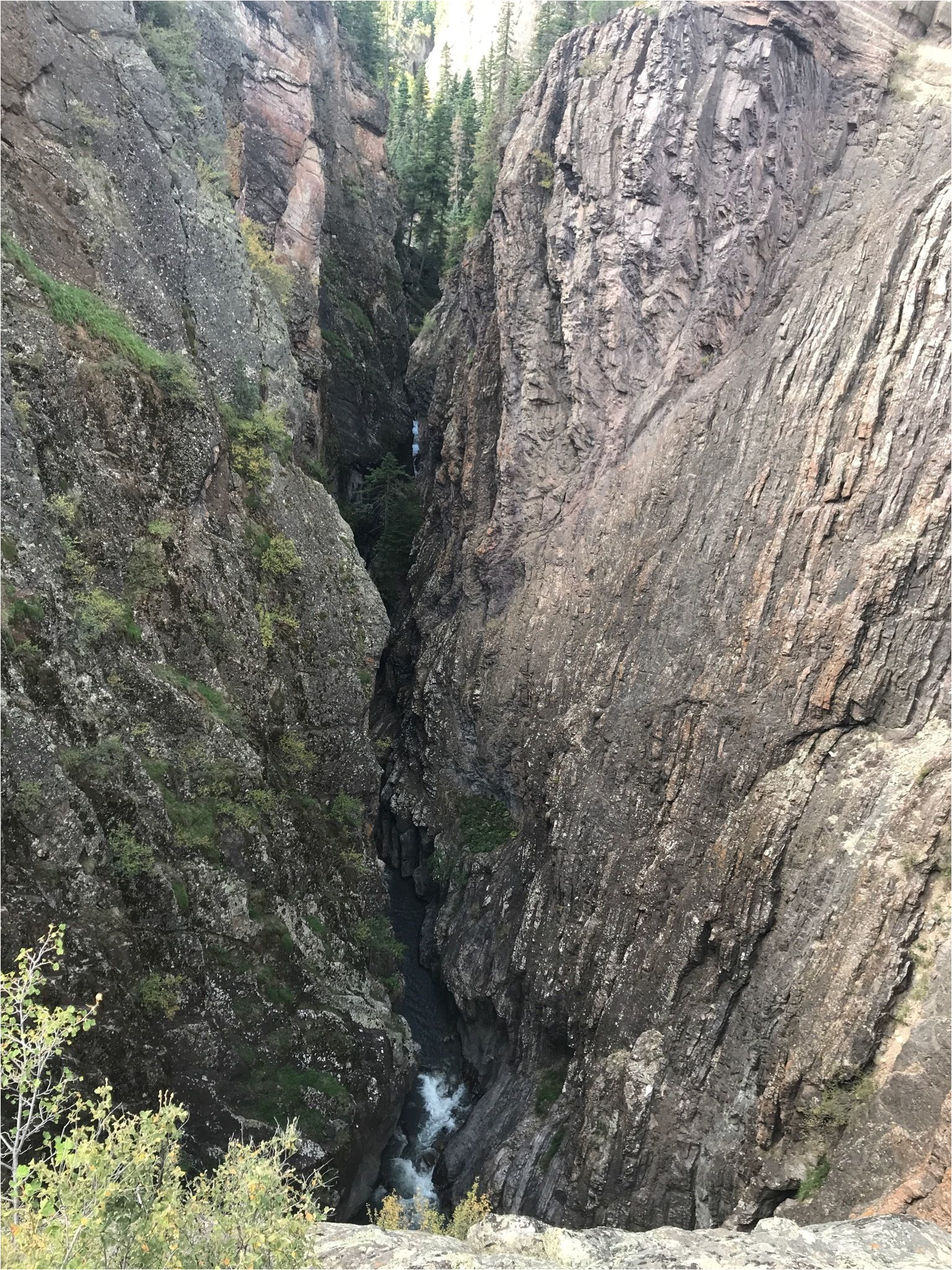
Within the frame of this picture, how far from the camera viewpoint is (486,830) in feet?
97.2

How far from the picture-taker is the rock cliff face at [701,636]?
1683 cm

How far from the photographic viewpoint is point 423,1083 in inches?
990

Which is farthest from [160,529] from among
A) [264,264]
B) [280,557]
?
[264,264]

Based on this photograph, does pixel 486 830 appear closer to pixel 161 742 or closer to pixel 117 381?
pixel 161 742


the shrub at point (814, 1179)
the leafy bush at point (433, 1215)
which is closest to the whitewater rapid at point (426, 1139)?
the leafy bush at point (433, 1215)

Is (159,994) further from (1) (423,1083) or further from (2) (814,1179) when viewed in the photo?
(1) (423,1083)

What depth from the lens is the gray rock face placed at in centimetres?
1180

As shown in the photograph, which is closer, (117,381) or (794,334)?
(117,381)

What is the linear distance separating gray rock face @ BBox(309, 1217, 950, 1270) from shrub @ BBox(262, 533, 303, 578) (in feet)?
50.2

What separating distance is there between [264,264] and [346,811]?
18.9m

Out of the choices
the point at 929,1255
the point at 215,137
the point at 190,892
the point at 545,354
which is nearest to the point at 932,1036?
the point at 929,1255

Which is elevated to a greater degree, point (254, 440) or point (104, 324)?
point (104, 324)

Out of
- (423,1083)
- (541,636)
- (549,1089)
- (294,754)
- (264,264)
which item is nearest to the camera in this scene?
(294,754)

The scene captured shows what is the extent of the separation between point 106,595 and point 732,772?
15642 millimetres
